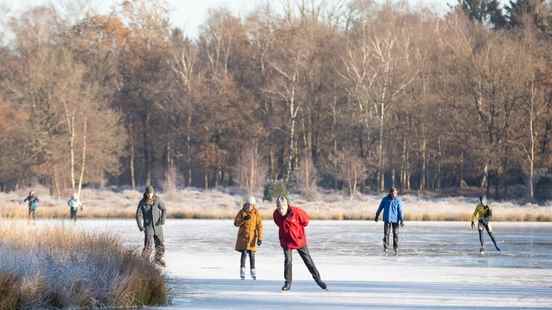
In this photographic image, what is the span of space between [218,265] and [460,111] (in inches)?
1881

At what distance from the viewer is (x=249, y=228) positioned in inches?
760

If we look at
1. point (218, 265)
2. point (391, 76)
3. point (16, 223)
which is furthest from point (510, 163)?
point (16, 223)

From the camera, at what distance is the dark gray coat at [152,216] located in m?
20.9

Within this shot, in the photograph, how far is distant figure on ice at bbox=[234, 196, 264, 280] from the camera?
19016 millimetres

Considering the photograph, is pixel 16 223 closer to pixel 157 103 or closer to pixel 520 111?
pixel 520 111

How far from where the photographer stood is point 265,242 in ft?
101

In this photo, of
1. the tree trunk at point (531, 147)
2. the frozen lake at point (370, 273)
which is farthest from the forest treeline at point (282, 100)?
the frozen lake at point (370, 273)

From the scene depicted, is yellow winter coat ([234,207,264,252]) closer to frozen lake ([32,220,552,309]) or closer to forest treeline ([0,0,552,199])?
frozen lake ([32,220,552,309])

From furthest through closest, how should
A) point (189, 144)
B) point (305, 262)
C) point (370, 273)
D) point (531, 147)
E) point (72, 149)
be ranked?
1. point (189, 144)
2. point (72, 149)
3. point (531, 147)
4. point (370, 273)
5. point (305, 262)

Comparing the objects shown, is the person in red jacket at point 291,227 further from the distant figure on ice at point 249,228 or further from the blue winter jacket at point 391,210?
the blue winter jacket at point 391,210

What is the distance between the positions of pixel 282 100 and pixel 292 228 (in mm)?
57564

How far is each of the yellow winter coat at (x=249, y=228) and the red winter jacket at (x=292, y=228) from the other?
2030mm

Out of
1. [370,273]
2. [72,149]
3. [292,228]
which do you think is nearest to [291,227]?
[292,228]

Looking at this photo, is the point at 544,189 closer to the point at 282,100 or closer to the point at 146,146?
the point at 282,100
